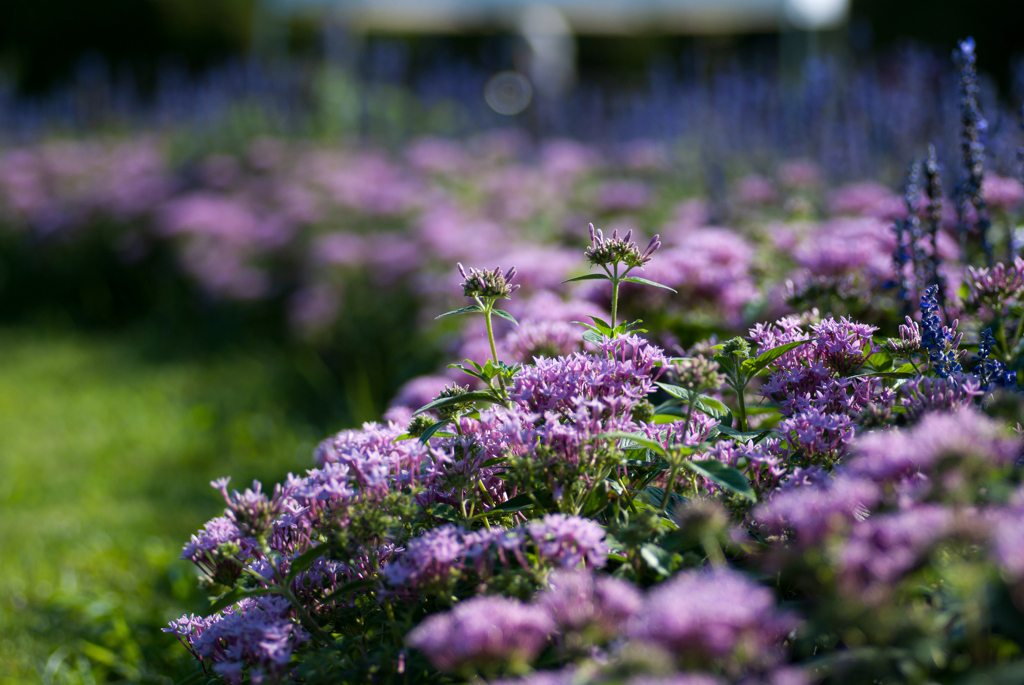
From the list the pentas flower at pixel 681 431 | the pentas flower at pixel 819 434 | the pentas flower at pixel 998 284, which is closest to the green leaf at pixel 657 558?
the pentas flower at pixel 681 431

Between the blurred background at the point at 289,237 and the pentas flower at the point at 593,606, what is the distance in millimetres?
1319

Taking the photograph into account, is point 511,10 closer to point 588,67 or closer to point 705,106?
point 588,67

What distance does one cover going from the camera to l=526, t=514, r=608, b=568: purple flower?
1.07 metres

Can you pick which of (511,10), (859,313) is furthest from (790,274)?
(511,10)

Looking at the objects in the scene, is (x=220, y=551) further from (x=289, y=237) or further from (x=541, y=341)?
(x=289, y=237)

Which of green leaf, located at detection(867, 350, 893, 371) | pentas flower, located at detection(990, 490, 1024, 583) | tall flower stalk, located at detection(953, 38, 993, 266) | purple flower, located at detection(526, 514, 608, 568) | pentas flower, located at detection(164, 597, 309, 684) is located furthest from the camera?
tall flower stalk, located at detection(953, 38, 993, 266)

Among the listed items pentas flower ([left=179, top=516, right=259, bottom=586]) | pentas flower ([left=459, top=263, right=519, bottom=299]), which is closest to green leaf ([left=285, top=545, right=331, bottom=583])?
pentas flower ([left=179, top=516, right=259, bottom=586])

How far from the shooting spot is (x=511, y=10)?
63.5 ft

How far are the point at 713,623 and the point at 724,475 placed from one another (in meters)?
0.45

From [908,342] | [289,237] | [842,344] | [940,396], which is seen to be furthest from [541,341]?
[289,237]

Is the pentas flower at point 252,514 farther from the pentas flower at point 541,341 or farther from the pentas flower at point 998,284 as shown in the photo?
the pentas flower at point 998,284

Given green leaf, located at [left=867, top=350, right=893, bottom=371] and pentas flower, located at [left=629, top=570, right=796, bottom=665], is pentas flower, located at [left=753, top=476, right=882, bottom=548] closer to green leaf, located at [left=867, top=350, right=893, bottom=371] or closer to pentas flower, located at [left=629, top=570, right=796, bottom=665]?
pentas flower, located at [left=629, top=570, right=796, bottom=665]

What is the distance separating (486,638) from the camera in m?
0.87

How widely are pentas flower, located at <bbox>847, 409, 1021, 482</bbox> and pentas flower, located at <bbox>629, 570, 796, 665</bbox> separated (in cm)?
25
